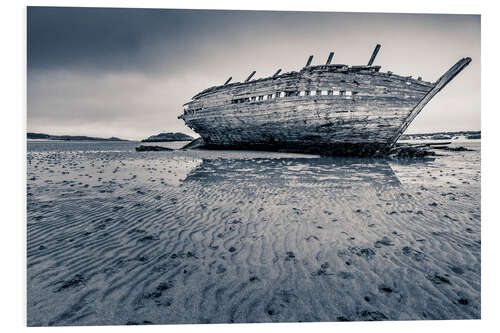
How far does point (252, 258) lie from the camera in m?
3.42

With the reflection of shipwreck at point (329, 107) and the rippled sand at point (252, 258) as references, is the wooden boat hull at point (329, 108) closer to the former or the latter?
the reflection of shipwreck at point (329, 107)

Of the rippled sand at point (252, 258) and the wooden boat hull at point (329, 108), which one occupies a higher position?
the wooden boat hull at point (329, 108)

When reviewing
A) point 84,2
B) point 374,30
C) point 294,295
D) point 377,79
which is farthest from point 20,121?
point 377,79

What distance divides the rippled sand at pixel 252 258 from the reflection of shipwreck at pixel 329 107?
30.8ft

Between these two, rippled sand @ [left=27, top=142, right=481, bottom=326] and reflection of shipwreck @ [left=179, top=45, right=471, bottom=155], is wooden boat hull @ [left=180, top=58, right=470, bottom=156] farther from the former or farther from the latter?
rippled sand @ [left=27, top=142, right=481, bottom=326]

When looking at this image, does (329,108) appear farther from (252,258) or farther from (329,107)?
(252,258)

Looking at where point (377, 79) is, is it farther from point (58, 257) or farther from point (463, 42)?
point (58, 257)

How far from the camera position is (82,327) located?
7.95 feet

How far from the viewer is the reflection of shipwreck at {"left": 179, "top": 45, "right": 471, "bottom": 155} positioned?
14.4 m

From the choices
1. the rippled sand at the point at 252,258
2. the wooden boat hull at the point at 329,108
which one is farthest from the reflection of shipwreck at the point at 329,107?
the rippled sand at the point at 252,258

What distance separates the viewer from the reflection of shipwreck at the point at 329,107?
14.4 meters

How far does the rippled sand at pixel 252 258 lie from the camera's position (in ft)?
8.52

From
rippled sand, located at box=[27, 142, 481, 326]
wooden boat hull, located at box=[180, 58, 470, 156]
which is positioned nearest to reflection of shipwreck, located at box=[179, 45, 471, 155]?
wooden boat hull, located at box=[180, 58, 470, 156]

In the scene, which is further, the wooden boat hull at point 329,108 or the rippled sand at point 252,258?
the wooden boat hull at point 329,108
